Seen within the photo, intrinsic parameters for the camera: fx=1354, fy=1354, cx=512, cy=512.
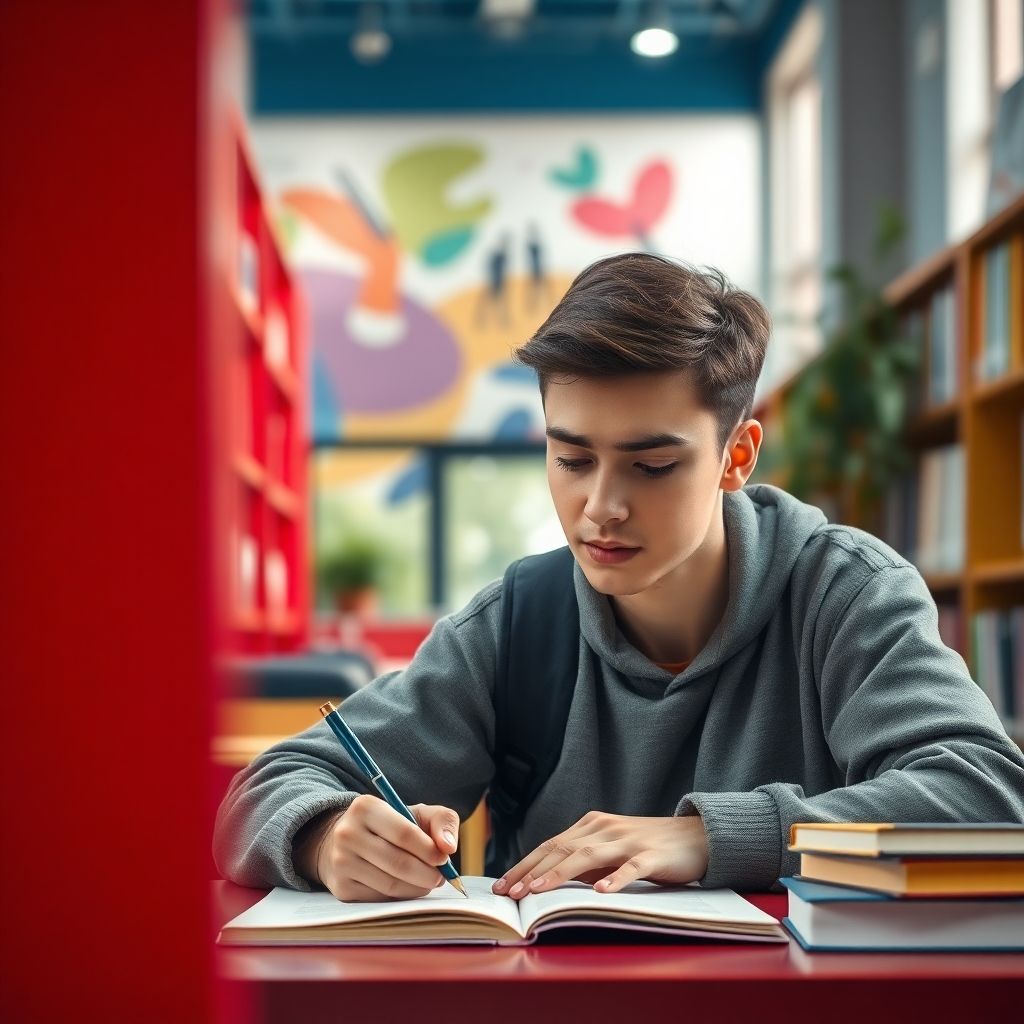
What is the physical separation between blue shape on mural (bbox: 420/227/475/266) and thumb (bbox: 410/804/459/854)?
22.1ft

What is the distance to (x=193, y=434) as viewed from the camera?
17.5 inches

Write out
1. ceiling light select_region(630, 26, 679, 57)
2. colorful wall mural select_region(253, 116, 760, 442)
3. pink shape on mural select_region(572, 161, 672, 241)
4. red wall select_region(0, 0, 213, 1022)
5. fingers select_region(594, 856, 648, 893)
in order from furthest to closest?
1. pink shape on mural select_region(572, 161, 672, 241)
2. colorful wall mural select_region(253, 116, 760, 442)
3. ceiling light select_region(630, 26, 679, 57)
4. fingers select_region(594, 856, 648, 893)
5. red wall select_region(0, 0, 213, 1022)

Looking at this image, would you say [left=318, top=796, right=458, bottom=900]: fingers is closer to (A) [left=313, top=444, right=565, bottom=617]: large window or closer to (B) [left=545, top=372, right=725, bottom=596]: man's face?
(B) [left=545, top=372, right=725, bottom=596]: man's face

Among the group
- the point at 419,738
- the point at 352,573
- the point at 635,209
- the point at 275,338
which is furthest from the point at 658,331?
the point at 635,209

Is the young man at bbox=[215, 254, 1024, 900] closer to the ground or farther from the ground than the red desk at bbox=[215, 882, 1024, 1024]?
farther from the ground

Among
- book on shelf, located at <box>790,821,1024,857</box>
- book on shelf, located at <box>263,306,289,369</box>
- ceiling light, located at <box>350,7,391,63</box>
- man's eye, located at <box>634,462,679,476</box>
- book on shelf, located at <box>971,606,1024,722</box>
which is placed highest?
ceiling light, located at <box>350,7,391,63</box>

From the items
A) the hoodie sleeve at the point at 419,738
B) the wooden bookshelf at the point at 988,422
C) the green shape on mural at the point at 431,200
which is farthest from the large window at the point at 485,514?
Result: the hoodie sleeve at the point at 419,738

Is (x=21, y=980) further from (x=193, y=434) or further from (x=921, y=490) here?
(x=921, y=490)

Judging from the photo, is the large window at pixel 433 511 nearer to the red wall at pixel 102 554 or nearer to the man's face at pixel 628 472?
the man's face at pixel 628 472

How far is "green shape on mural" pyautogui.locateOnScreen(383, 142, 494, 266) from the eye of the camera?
7.60m

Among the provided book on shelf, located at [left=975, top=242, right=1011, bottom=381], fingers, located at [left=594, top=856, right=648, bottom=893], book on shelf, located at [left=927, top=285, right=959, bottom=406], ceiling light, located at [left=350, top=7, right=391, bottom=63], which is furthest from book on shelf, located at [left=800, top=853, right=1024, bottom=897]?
ceiling light, located at [left=350, top=7, right=391, bottom=63]

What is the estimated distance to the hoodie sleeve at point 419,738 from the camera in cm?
126

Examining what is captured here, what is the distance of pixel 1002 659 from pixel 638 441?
2449 mm

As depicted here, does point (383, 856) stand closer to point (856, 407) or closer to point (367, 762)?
point (367, 762)
